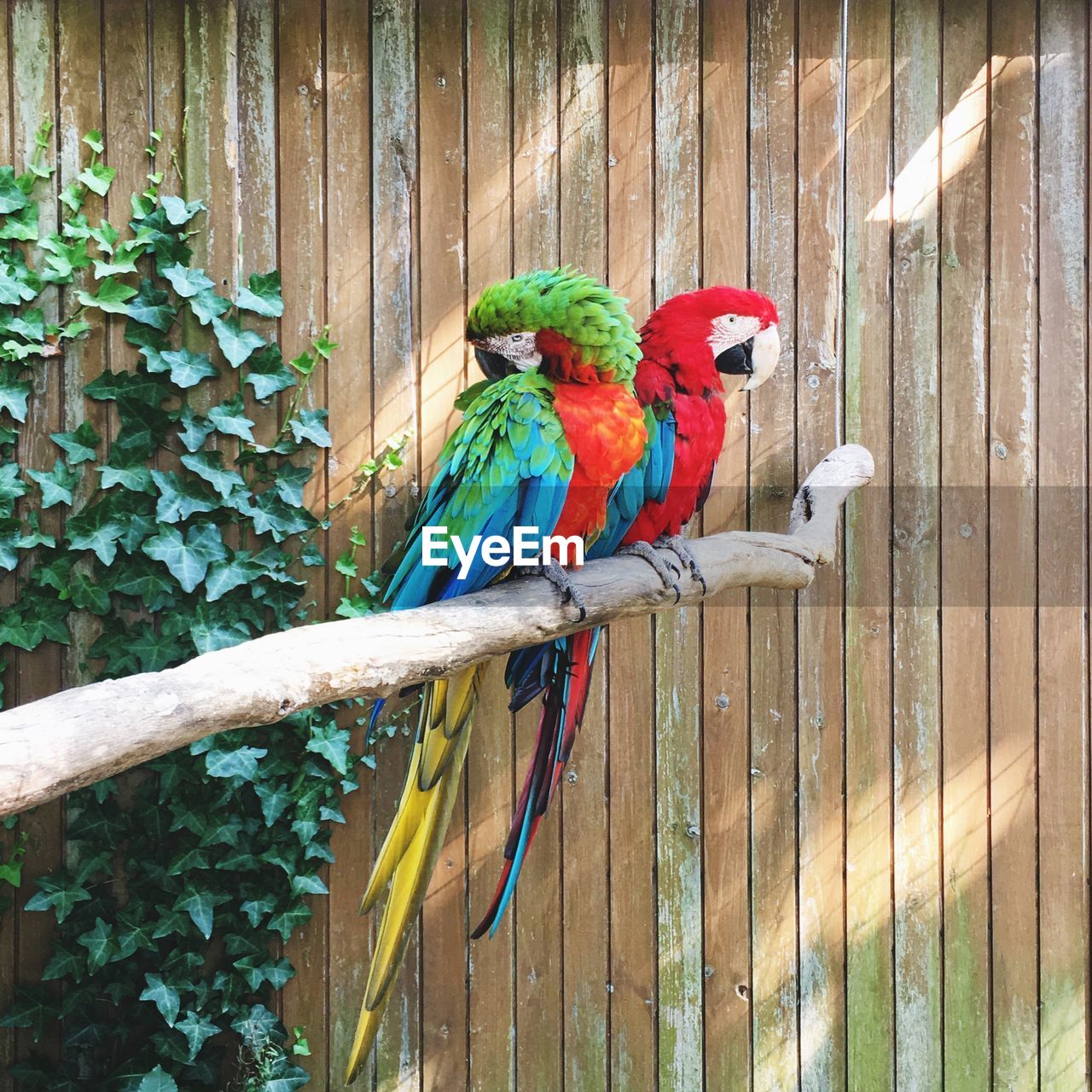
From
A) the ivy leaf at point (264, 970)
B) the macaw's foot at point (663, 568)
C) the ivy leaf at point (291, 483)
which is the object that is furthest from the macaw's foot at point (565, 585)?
the ivy leaf at point (264, 970)

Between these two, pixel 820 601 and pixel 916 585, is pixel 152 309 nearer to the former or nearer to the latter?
pixel 820 601

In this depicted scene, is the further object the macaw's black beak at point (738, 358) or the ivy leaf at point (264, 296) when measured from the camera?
the ivy leaf at point (264, 296)

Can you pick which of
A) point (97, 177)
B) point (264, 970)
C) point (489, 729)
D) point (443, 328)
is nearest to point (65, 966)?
point (264, 970)

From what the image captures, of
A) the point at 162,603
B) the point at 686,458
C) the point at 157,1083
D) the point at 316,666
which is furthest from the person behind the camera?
the point at 162,603

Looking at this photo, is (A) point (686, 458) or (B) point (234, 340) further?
(B) point (234, 340)

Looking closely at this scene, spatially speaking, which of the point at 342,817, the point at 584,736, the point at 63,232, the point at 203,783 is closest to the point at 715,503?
the point at 584,736

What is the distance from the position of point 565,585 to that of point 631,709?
0.73 metres

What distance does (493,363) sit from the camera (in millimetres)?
1340

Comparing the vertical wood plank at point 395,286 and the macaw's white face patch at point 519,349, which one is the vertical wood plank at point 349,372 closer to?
the vertical wood plank at point 395,286

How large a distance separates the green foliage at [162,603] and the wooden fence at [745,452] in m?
0.09

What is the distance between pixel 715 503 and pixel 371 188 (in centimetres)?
100

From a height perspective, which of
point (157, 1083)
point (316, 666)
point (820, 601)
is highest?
point (820, 601)

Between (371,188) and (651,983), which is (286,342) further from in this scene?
(651,983)

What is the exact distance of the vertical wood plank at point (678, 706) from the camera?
5.98 feet
